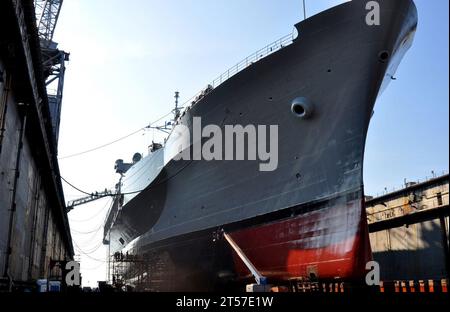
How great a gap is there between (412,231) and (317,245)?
1011 centimetres

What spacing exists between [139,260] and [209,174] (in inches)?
337

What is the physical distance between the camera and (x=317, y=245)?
12.6 metres

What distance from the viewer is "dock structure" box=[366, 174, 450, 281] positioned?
59.5ft

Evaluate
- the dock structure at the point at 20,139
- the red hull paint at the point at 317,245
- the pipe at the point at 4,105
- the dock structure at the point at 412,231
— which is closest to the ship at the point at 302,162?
the red hull paint at the point at 317,245

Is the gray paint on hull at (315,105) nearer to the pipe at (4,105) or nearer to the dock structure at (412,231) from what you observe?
the dock structure at (412,231)

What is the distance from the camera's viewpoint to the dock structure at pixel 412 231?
18.1 m

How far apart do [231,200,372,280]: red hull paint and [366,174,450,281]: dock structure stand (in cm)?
598

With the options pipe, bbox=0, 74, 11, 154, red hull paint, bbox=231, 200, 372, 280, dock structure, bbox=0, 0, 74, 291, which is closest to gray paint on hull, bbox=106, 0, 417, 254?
red hull paint, bbox=231, 200, 372, 280

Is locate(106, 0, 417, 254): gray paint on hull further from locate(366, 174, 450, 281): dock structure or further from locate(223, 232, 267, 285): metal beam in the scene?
locate(366, 174, 450, 281): dock structure

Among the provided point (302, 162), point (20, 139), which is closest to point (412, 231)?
point (302, 162)

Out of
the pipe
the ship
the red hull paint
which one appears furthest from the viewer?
the ship

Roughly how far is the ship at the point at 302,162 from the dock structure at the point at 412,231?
6.29 meters
